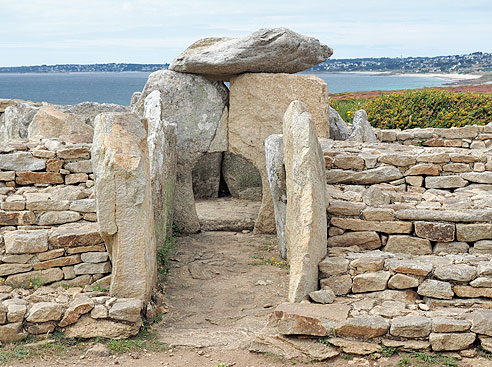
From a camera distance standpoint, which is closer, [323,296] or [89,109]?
[323,296]

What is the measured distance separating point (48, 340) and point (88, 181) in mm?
2402

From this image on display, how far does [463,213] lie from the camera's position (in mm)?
7633

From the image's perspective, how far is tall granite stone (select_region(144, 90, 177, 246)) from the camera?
9.56m

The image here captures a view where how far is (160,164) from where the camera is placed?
387 inches

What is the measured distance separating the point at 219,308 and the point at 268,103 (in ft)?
15.8

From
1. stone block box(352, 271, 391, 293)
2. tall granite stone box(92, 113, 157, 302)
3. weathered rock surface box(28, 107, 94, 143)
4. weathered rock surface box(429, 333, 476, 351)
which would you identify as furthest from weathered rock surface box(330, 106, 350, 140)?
weathered rock surface box(429, 333, 476, 351)

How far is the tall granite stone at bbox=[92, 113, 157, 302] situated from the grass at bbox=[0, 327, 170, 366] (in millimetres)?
565

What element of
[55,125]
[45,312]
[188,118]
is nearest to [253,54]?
[188,118]

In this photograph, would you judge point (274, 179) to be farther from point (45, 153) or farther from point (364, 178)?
point (45, 153)

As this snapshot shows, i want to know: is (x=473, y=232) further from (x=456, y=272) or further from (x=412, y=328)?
(x=412, y=328)

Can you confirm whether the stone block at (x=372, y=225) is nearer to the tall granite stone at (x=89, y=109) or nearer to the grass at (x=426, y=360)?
the grass at (x=426, y=360)

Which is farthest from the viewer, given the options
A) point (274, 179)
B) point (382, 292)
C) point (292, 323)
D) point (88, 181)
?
point (274, 179)

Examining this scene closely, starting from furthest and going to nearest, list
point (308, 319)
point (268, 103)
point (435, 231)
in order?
1. point (268, 103)
2. point (435, 231)
3. point (308, 319)

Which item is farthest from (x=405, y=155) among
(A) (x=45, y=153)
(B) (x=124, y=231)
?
(A) (x=45, y=153)
